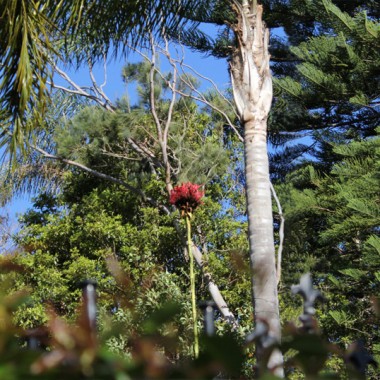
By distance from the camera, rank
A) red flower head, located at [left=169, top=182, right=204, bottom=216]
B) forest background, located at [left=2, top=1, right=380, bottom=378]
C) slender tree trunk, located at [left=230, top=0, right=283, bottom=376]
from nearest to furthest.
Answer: red flower head, located at [left=169, top=182, right=204, bottom=216]
slender tree trunk, located at [left=230, top=0, right=283, bottom=376]
forest background, located at [left=2, top=1, right=380, bottom=378]

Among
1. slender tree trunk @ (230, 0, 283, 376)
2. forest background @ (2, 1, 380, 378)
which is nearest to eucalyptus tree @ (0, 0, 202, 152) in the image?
slender tree trunk @ (230, 0, 283, 376)

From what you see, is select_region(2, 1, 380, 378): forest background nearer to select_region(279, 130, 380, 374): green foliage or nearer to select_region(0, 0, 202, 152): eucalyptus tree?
select_region(279, 130, 380, 374): green foliage

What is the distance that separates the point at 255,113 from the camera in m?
5.08

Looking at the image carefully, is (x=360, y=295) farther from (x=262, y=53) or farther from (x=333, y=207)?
(x=262, y=53)

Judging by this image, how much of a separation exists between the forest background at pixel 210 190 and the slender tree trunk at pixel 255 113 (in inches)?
169

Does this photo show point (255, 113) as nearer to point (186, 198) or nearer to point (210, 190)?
point (186, 198)

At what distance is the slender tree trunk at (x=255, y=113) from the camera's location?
4683 mm

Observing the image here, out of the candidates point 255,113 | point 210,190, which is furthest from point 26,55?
point 210,190

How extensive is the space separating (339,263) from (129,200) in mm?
3183

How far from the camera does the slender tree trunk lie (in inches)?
184

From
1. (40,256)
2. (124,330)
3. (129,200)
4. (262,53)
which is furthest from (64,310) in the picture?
(124,330)

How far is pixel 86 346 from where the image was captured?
703mm

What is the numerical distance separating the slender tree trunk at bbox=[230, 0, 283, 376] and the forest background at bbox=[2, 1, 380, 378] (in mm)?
4302

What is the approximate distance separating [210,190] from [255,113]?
6092 millimetres
